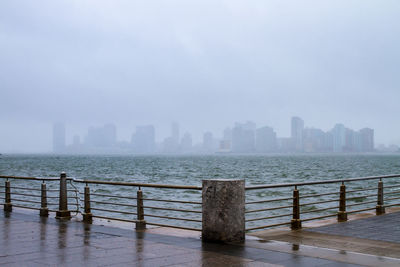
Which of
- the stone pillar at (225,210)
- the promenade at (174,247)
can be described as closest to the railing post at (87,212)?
the promenade at (174,247)

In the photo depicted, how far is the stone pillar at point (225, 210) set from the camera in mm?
9719

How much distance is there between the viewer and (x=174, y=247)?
9.26 m

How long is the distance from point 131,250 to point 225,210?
198 centimetres

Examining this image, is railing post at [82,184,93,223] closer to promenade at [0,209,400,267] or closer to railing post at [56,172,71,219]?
promenade at [0,209,400,267]

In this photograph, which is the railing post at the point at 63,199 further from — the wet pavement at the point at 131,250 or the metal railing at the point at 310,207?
the metal railing at the point at 310,207

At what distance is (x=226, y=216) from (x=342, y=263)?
2.56 m

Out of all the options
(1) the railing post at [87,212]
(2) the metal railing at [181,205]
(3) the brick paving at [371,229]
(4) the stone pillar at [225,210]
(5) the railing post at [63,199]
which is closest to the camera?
(4) the stone pillar at [225,210]

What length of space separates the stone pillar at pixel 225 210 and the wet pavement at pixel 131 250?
0.85 feet

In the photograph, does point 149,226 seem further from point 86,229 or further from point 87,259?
point 87,259

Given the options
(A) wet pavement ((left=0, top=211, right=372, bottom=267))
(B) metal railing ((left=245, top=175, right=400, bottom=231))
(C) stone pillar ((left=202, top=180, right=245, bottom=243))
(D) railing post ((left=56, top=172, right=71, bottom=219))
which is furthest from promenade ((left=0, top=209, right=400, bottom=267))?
(D) railing post ((left=56, top=172, right=71, bottom=219))

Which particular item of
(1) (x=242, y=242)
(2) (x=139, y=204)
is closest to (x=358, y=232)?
(1) (x=242, y=242)

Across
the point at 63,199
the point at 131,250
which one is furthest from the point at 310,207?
the point at 131,250

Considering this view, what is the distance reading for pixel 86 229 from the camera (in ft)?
37.6

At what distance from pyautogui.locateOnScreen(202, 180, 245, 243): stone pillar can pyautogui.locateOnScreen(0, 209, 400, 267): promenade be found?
28 centimetres
